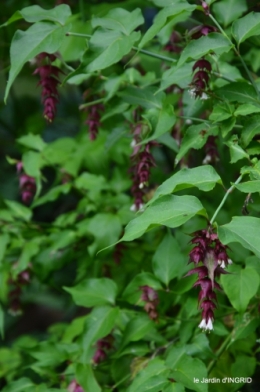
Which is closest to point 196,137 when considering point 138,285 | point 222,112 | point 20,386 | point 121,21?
point 222,112

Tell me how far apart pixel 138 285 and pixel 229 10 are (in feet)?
2.63

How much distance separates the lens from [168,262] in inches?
66.9

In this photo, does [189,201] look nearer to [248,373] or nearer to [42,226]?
[248,373]

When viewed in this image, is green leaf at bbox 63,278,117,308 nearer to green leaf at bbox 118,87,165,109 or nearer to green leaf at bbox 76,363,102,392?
green leaf at bbox 76,363,102,392

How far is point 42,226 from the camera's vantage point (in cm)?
241

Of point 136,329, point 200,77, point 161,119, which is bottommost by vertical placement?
point 136,329

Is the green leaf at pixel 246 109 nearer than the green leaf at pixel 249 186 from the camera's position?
No

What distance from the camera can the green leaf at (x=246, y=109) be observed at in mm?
1373

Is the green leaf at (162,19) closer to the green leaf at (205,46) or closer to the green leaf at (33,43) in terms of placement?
the green leaf at (205,46)

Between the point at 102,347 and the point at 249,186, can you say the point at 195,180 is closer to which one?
the point at 249,186

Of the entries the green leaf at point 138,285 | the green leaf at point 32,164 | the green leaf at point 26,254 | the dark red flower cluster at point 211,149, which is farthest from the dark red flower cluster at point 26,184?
the dark red flower cluster at point 211,149

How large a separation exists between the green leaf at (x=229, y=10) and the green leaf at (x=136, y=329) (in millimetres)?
843

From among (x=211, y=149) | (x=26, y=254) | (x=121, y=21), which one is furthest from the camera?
(x=26, y=254)

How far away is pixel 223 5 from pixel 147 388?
3.49 feet
